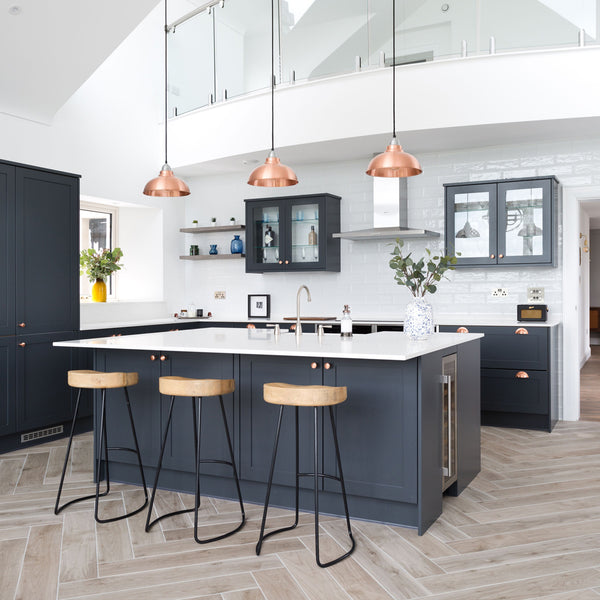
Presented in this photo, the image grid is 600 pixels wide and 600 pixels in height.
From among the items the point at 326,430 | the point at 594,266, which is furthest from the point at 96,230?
the point at 594,266

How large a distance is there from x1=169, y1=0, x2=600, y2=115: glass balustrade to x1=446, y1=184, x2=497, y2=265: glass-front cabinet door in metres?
1.24

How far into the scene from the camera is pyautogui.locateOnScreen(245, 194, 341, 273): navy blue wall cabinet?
665cm

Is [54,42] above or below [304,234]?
above

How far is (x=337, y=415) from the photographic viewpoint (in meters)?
3.39

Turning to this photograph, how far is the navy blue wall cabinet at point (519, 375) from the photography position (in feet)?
17.8

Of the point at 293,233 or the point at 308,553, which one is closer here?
the point at 308,553

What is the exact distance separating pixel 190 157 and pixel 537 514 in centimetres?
508

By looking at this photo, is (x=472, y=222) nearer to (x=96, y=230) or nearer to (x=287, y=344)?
(x=287, y=344)

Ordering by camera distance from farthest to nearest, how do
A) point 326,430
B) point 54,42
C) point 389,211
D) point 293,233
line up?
point 293,233 → point 389,211 → point 54,42 → point 326,430

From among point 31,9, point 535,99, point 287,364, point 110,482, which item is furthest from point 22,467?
point 535,99

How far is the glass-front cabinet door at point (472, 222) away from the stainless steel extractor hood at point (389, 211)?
0.27 meters

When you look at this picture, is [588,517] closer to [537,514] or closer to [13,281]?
[537,514]

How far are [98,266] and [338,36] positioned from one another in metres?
3.24

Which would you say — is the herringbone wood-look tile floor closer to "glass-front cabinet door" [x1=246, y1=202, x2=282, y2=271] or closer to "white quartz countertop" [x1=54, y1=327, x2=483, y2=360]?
"white quartz countertop" [x1=54, y1=327, x2=483, y2=360]
